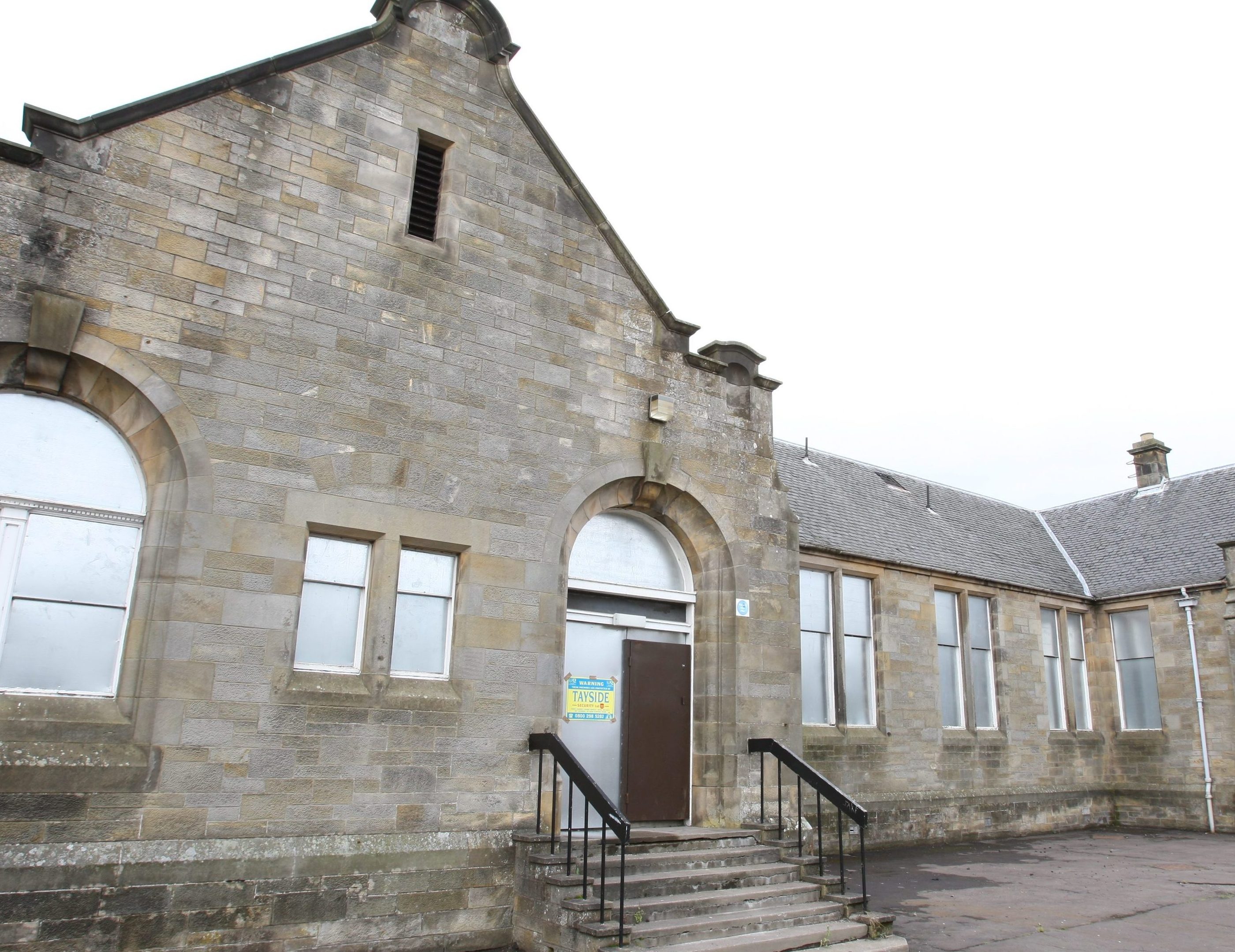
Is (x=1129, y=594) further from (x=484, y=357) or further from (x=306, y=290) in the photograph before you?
(x=306, y=290)

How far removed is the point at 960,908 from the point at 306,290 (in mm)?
8948

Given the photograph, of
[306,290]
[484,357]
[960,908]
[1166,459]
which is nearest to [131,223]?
Answer: [306,290]

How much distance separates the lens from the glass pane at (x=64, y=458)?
696cm

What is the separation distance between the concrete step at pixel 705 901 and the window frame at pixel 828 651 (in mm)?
5693

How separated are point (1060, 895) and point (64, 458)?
35.9 feet

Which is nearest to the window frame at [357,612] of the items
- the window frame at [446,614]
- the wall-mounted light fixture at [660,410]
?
the window frame at [446,614]

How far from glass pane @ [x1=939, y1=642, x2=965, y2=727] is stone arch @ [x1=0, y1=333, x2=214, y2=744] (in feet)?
41.8

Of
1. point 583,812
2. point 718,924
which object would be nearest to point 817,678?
point 583,812

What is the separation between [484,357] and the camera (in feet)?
29.1

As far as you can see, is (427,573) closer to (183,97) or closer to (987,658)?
(183,97)

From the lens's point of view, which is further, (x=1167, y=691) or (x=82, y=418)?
(x=1167, y=691)

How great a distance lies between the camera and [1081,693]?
60.3 ft

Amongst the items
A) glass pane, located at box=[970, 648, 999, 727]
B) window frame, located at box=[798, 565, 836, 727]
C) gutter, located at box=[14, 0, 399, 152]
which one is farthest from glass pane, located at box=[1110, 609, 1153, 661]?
gutter, located at box=[14, 0, 399, 152]

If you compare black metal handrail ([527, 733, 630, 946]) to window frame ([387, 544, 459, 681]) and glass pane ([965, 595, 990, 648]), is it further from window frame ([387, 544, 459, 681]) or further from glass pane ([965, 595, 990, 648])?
glass pane ([965, 595, 990, 648])
